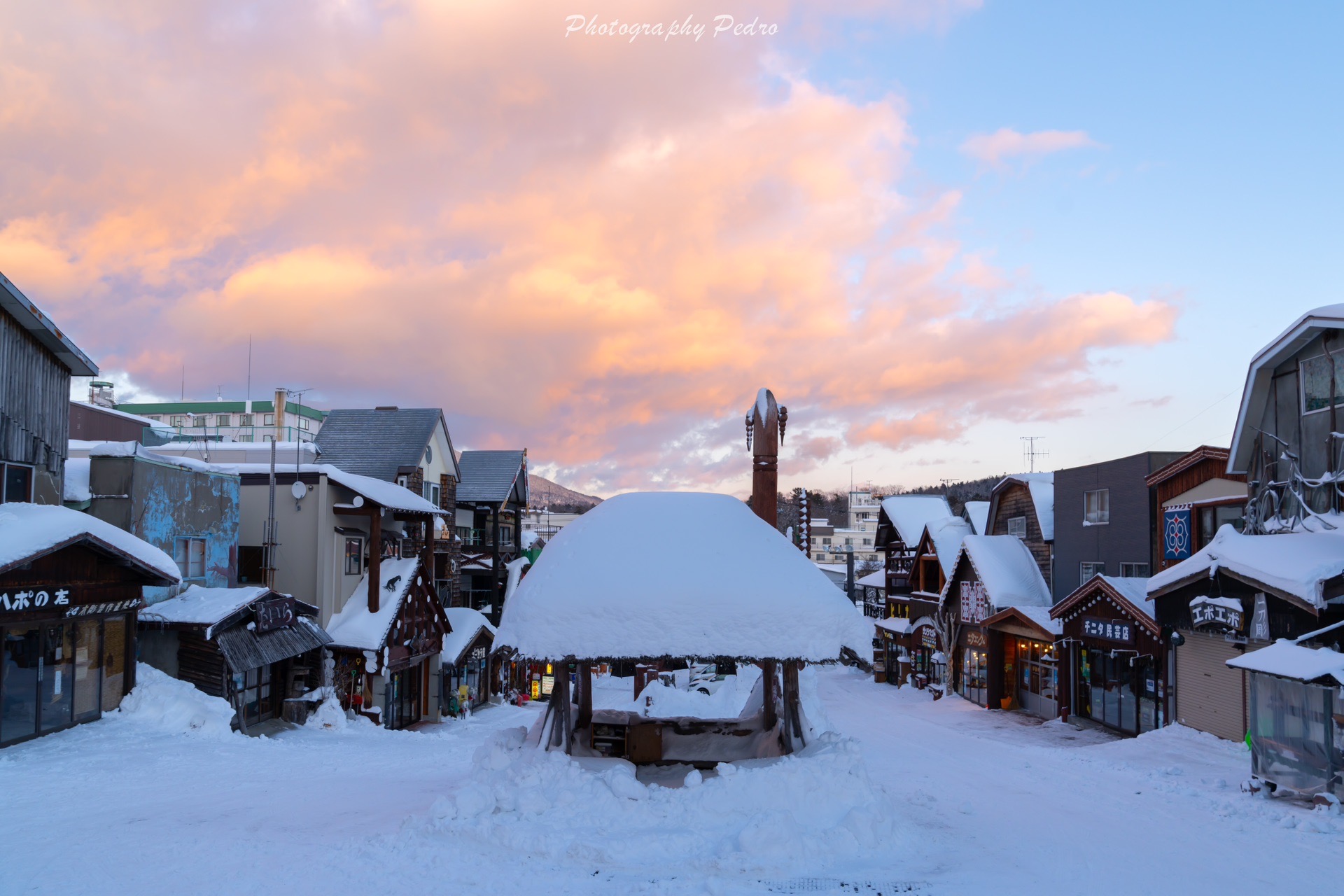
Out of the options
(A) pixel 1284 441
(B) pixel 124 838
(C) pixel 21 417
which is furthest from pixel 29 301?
(A) pixel 1284 441

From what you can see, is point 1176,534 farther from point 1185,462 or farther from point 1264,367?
point 1264,367

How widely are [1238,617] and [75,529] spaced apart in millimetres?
22887

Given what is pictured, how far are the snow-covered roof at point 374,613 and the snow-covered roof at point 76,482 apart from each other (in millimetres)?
7930

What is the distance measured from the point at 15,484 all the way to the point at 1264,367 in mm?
27577

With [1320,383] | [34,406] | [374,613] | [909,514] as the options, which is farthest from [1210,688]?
[34,406]

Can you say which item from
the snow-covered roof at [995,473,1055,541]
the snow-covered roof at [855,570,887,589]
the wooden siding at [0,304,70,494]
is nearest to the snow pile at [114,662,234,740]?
the wooden siding at [0,304,70,494]

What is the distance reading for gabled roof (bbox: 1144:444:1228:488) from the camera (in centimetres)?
2278

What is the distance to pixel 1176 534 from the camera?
80.0 ft

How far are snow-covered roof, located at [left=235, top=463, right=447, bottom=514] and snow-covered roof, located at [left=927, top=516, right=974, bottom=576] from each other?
22.4 m

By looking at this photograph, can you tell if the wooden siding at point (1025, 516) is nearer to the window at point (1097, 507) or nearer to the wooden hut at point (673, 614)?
the window at point (1097, 507)

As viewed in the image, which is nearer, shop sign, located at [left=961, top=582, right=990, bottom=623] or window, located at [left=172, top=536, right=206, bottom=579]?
window, located at [left=172, top=536, right=206, bottom=579]

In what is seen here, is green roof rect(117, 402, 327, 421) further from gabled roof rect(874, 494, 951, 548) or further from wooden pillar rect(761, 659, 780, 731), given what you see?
wooden pillar rect(761, 659, 780, 731)

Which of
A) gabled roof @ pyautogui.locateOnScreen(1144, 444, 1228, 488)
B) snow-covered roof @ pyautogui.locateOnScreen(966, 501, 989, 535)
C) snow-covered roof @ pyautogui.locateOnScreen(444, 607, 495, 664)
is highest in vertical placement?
gabled roof @ pyautogui.locateOnScreen(1144, 444, 1228, 488)

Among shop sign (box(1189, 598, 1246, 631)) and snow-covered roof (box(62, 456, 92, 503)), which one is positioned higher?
snow-covered roof (box(62, 456, 92, 503))
